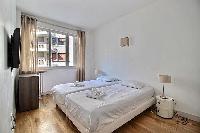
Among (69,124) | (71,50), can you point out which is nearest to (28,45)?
(71,50)

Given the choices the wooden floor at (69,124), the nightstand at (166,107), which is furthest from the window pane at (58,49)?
the nightstand at (166,107)

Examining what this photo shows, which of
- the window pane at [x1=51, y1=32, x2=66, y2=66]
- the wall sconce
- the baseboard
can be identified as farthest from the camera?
the window pane at [x1=51, y1=32, x2=66, y2=66]

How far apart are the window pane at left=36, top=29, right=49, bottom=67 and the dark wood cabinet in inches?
53.4

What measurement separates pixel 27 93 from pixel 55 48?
225 centimetres

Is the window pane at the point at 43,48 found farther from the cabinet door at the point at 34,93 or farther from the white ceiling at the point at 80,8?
the cabinet door at the point at 34,93

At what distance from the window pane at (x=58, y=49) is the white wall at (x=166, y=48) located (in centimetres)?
220

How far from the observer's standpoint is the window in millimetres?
4629

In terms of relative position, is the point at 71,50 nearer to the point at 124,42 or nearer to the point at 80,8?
the point at 80,8

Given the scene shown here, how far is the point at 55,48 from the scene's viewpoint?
16.4 feet

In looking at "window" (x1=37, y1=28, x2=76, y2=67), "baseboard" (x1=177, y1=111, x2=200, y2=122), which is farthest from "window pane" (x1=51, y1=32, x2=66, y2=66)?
"baseboard" (x1=177, y1=111, x2=200, y2=122)

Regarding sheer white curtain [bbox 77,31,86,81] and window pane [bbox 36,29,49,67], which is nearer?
window pane [bbox 36,29,49,67]

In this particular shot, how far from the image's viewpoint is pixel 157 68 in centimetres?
332

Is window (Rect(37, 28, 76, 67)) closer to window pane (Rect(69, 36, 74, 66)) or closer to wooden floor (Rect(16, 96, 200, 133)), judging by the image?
window pane (Rect(69, 36, 74, 66))

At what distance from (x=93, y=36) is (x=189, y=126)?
466cm
